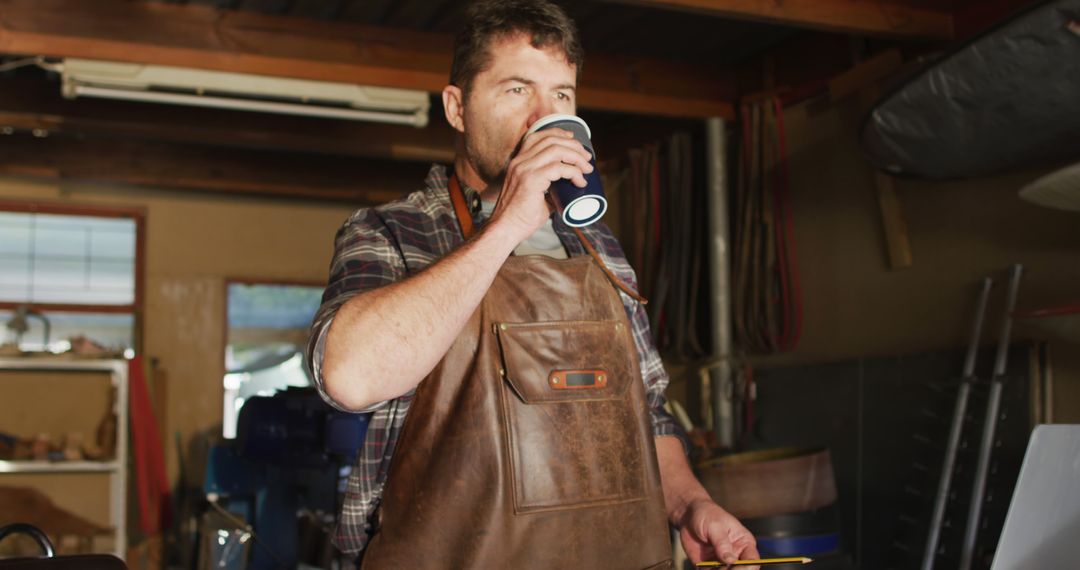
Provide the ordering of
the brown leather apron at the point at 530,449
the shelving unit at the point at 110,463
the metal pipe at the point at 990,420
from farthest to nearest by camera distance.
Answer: the shelving unit at the point at 110,463, the metal pipe at the point at 990,420, the brown leather apron at the point at 530,449

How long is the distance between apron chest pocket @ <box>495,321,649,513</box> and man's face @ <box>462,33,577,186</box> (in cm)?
29

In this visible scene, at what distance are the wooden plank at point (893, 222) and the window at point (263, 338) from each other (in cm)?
496

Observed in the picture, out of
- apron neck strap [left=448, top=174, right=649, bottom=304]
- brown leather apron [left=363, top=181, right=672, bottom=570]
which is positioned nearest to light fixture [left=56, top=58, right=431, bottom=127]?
apron neck strap [left=448, top=174, right=649, bottom=304]

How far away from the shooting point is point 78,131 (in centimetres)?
627

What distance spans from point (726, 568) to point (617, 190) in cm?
569

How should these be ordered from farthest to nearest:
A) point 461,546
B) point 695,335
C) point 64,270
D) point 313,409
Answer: point 64,270 < point 695,335 < point 313,409 < point 461,546

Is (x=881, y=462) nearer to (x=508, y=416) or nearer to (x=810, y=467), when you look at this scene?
(x=810, y=467)

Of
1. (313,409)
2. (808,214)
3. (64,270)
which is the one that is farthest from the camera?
(64,270)

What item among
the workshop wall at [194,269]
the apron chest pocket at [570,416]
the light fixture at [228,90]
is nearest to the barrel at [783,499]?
the apron chest pocket at [570,416]

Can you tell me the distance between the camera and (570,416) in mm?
1553

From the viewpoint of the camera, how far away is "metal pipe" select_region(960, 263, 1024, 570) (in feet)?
11.9

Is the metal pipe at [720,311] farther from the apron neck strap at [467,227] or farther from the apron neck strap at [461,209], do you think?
the apron neck strap at [461,209]

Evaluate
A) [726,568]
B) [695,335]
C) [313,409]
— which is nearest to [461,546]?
[726,568]

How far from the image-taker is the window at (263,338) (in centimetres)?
831
